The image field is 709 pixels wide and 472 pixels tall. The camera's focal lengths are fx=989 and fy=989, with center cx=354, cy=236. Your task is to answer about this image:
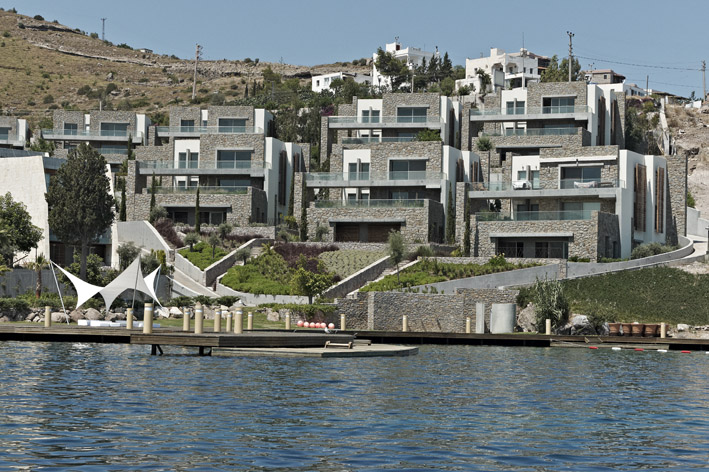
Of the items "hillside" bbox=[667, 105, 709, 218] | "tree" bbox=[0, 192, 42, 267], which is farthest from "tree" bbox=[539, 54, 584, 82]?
"tree" bbox=[0, 192, 42, 267]

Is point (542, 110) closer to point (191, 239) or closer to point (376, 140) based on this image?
point (376, 140)

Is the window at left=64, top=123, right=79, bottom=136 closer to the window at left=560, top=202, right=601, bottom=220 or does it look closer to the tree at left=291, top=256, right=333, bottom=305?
the tree at left=291, top=256, right=333, bottom=305

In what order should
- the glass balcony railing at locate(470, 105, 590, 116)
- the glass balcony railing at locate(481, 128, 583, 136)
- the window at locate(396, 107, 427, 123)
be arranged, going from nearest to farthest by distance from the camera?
the glass balcony railing at locate(481, 128, 583, 136)
the glass balcony railing at locate(470, 105, 590, 116)
the window at locate(396, 107, 427, 123)

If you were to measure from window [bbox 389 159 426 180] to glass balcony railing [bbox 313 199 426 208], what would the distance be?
3.83 m

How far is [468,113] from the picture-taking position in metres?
96.6

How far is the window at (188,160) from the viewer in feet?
302

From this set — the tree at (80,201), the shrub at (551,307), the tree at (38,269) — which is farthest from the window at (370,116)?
the shrub at (551,307)

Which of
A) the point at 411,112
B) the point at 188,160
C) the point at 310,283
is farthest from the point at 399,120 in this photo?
the point at 310,283

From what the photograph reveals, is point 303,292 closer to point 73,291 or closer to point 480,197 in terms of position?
point 73,291

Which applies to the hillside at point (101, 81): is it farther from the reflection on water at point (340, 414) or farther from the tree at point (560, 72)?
the reflection on water at point (340, 414)

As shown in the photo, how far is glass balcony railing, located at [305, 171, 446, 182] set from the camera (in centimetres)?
8512

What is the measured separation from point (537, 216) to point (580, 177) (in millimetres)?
7282

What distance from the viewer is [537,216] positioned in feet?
248

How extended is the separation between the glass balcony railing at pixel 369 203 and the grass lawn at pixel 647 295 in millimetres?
18292
